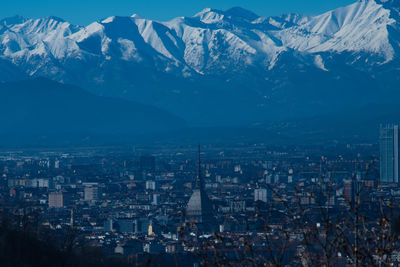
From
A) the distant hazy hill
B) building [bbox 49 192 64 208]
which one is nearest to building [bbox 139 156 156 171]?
building [bbox 49 192 64 208]

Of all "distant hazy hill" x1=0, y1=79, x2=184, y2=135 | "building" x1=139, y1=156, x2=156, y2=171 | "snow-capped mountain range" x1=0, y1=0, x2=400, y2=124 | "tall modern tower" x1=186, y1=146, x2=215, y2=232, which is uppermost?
"snow-capped mountain range" x1=0, y1=0, x2=400, y2=124

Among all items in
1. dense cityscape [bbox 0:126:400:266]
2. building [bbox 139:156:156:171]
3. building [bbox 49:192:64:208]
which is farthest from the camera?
building [bbox 139:156:156:171]

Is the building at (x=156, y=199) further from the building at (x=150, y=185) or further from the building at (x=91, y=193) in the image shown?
the building at (x=150, y=185)

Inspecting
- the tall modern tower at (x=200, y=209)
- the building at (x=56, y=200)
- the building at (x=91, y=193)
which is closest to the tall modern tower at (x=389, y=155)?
the building at (x=91, y=193)

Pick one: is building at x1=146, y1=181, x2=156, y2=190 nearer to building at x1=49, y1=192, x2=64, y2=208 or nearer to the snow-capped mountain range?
building at x1=49, y1=192, x2=64, y2=208

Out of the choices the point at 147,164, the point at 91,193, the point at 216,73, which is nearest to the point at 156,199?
the point at 91,193

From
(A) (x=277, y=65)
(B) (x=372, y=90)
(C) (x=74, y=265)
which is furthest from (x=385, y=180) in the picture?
(A) (x=277, y=65)

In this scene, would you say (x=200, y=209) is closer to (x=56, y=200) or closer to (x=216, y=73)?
(x=56, y=200)

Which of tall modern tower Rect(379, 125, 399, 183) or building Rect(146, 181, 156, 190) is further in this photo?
tall modern tower Rect(379, 125, 399, 183)
